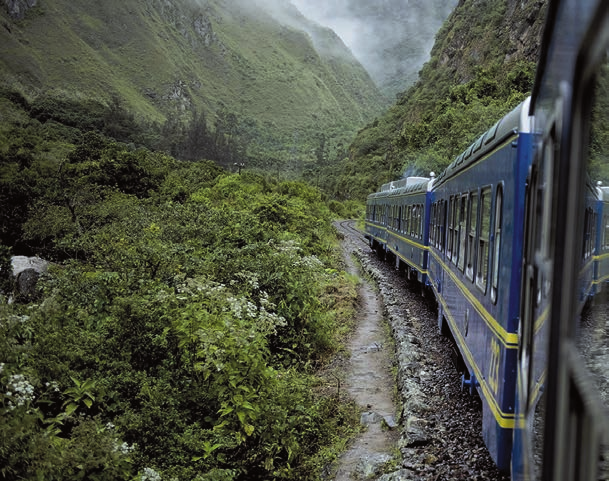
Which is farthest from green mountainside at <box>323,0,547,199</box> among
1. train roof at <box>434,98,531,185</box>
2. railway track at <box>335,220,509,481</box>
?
train roof at <box>434,98,531,185</box>

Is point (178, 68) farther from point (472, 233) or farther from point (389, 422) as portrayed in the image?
point (472, 233)

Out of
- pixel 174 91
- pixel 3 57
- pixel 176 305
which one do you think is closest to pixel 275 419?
pixel 176 305

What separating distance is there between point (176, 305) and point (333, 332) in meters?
4.73

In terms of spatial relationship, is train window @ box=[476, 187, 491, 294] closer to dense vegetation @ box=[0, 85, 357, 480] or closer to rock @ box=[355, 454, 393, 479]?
rock @ box=[355, 454, 393, 479]

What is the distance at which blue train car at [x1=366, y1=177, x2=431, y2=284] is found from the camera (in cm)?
1313

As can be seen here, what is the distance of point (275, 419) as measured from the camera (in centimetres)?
625

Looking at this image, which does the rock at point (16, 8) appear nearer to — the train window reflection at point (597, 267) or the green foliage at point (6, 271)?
the green foliage at point (6, 271)

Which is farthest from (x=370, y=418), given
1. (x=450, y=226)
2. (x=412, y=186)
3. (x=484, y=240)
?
(x=412, y=186)

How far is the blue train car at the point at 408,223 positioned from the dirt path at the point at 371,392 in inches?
67.4

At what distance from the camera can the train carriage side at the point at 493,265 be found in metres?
3.98

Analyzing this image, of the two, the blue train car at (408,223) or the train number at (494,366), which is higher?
the blue train car at (408,223)

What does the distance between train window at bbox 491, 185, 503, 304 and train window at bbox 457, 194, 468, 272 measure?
1.98m

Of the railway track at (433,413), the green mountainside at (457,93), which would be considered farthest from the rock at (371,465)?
the green mountainside at (457,93)

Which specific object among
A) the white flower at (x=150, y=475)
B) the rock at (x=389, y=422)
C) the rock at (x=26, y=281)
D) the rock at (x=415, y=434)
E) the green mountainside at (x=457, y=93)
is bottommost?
the rock at (x=389, y=422)
